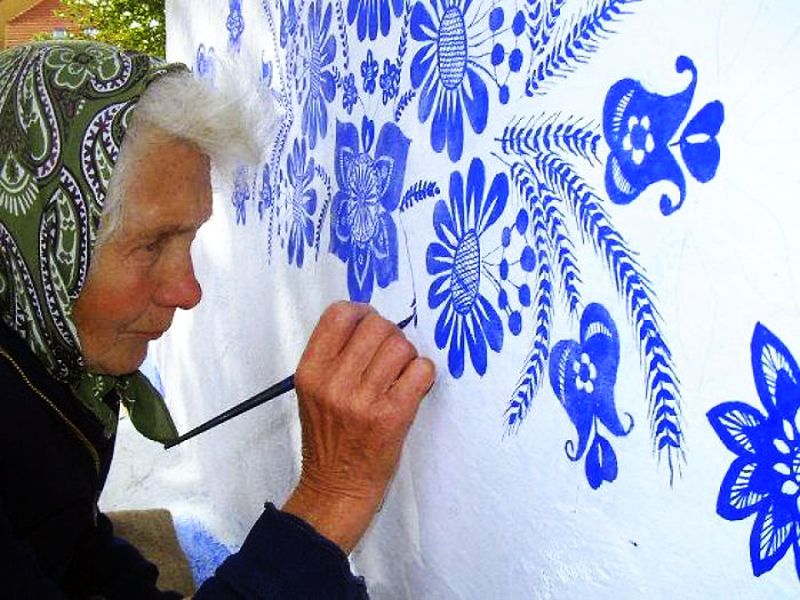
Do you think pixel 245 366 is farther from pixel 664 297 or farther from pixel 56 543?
pixel 664 297

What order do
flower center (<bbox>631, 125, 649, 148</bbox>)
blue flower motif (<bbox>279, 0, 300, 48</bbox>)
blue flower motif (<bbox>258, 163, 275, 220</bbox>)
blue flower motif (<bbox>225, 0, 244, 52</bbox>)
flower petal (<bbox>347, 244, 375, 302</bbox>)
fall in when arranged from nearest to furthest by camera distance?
flower center (<bbox>631, 125, 649, 148</bbox>) < flower petal (<bbox>347, 244, 375, 302</bbox>) < blue flower motif (<bbox>279, 0, 300, 48</bbox>) < blue flower motif (<bbox>258, 163, 275, 220</bbox>) < blue flower motif (<bbox>225, 0, 244, 52</bbox>)

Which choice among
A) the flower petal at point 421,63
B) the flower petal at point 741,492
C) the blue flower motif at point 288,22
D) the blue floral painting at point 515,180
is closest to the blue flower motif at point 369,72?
the blue floral painting at point 515,180

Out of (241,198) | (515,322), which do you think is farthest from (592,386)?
(241,198)

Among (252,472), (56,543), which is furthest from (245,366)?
(56,543)

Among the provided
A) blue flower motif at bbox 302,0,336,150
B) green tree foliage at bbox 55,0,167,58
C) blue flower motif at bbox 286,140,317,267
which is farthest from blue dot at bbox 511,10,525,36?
green tree foliage at bbox 55,0,167,58

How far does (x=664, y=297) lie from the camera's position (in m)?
0.64

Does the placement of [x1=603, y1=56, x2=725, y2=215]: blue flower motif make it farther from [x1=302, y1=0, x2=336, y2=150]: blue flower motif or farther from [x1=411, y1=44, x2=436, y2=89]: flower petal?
[x1=302, y1=0, x2=336, y2=150]: blue flower motif

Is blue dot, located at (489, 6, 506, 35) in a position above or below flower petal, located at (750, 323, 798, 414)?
above

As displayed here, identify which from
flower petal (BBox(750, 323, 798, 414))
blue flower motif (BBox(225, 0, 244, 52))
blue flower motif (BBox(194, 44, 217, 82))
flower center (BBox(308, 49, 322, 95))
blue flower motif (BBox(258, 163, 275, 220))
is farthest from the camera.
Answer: blue flower motif (BBox(194, 44, 217, 82))

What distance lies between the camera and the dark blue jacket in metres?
0.91

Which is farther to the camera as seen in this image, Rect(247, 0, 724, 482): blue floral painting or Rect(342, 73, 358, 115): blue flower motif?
Rect(342, 73, 358, 115): blue flower motif

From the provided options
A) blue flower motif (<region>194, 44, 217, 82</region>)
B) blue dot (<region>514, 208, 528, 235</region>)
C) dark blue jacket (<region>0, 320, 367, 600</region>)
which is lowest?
dark blue jacket (<region>0, 320, 367, 600</region>)

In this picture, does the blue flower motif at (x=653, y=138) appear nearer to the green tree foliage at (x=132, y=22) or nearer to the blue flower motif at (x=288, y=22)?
the blue flower motif at (x=288, y=22)

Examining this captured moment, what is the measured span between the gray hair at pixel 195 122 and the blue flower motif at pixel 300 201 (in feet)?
0.30
